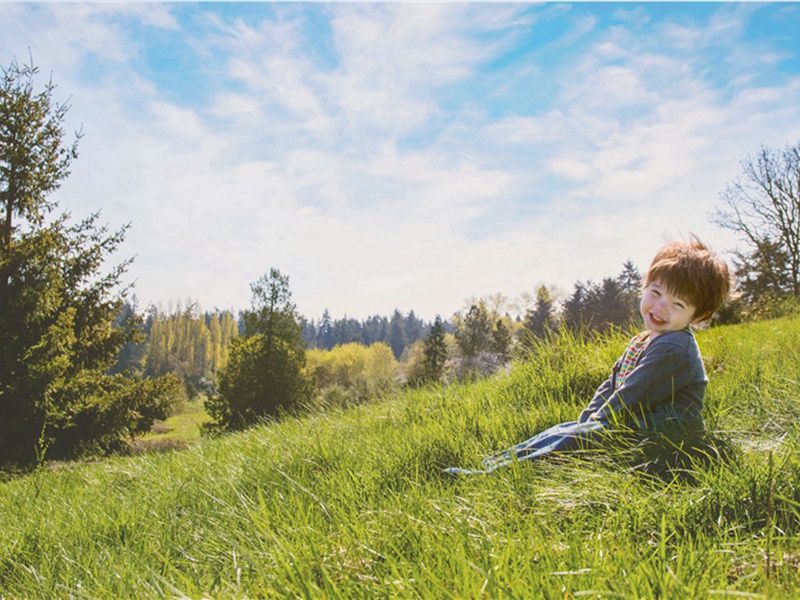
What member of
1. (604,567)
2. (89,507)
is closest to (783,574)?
(604,567)

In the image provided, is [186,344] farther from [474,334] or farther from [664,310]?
[664,310]

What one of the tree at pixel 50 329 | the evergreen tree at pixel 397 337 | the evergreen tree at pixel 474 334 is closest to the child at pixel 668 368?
the tree at pixel 50 329

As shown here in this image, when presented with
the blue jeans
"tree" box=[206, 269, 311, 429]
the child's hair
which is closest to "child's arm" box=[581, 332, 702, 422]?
the blue jeans

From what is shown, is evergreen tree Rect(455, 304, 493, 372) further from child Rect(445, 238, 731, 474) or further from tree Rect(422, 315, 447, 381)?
child Rect(445, 238, 731, 474)

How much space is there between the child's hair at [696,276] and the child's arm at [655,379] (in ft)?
0.86

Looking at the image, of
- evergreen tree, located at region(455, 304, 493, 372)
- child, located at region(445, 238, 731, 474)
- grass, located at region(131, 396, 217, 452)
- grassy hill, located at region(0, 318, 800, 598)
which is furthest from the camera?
grass, located at region(131, 396, 217, 452)

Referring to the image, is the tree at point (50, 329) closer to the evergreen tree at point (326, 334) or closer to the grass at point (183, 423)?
the grass at point (183, 423)

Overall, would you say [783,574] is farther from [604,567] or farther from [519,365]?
[519,365]

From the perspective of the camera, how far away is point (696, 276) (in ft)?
9.43

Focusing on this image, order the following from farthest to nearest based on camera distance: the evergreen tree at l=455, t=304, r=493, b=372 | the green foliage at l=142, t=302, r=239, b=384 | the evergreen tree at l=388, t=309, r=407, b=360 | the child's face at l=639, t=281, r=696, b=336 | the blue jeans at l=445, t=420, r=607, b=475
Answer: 1. the evergreen tree at l=388, t=309, r=407, b=360
2. the green foliage at l=142, t=302, r=239, b=384
3. the evergreen tree at l=455, t=304, r=493, b=372
4. the child's face at l=639, t=281, r=696, b=336
5. the blue jeans at l=445, t=420, r=607, b=475

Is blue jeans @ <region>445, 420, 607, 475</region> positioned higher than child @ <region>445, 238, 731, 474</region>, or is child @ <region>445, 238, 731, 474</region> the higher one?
child @ <region>445, 238, 731, 474</region>

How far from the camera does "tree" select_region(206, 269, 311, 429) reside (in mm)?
22266

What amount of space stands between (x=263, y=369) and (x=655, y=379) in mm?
21661

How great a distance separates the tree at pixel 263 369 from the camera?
22.3 metres
